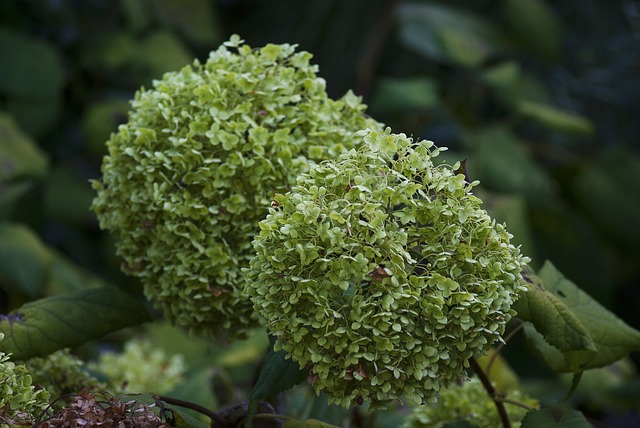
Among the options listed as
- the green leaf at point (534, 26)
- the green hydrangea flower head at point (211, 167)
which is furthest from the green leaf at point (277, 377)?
the green leaf at point (534, 26)

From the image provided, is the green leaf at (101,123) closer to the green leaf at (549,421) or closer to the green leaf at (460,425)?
the green leaf at (460,425)

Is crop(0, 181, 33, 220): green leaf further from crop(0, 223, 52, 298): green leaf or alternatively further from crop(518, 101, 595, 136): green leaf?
crop(518, 101, 595, 136): green leaf

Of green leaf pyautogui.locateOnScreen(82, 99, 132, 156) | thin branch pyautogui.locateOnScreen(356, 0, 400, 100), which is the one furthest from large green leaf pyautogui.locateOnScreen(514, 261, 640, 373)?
thin branch pyautogui.locateOnScreen(356, 0, 400, 100)

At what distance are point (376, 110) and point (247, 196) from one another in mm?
2004

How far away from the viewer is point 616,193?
3.23 metres

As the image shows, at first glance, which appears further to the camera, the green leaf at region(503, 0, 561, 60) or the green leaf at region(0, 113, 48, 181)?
the green leaf at region(503, 0, 561, 60)

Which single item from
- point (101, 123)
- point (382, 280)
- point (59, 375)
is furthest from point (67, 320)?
point (101, 123)

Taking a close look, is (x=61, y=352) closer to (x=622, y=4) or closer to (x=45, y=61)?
(x=45, y=61)

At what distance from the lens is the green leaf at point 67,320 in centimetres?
106

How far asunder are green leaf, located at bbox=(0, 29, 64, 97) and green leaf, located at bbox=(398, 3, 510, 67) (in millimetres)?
1180

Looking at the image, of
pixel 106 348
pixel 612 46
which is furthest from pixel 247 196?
pixel 612 46

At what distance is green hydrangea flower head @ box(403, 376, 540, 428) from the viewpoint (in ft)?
4.02

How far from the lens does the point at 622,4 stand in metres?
3.57

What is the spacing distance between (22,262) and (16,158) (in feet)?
0.95
